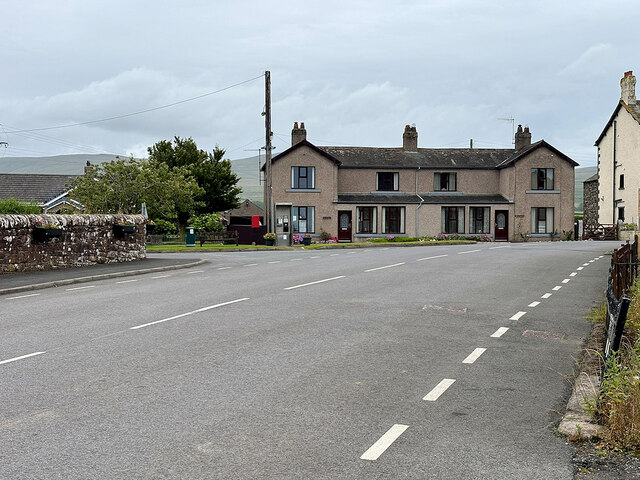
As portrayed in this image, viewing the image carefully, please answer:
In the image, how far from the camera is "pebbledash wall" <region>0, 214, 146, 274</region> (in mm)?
20453

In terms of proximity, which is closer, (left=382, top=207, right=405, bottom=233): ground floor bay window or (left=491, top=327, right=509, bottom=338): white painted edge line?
(left=491, top=327, right=509, bottom=338): white painted edge line

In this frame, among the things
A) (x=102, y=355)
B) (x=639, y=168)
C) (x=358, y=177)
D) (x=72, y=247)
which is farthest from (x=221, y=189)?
(x=102, y=355)

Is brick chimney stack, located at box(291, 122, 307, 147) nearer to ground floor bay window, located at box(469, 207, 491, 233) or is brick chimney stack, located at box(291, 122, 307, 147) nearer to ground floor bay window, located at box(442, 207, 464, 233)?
ground floor bay window, located at box(442, 207, 464, 233)

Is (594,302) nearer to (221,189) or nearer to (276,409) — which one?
(276,409)

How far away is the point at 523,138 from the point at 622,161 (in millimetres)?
9030

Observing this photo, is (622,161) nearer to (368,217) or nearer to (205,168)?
(368,217)

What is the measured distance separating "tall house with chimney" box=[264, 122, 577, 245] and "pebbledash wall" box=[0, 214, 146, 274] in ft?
91.5

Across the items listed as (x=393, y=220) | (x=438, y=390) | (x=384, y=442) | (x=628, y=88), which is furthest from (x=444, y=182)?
(x=384, y=442)

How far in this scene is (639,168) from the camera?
163 ft

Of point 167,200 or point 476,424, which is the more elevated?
point 167,200

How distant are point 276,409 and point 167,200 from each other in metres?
44.7

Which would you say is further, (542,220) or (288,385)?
(542,220)

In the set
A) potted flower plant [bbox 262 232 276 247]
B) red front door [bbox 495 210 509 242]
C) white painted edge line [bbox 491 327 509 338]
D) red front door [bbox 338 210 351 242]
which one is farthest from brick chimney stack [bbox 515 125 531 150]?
white painted edge line [bbox 491 327 509 338]

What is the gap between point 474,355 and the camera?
28.8ft
